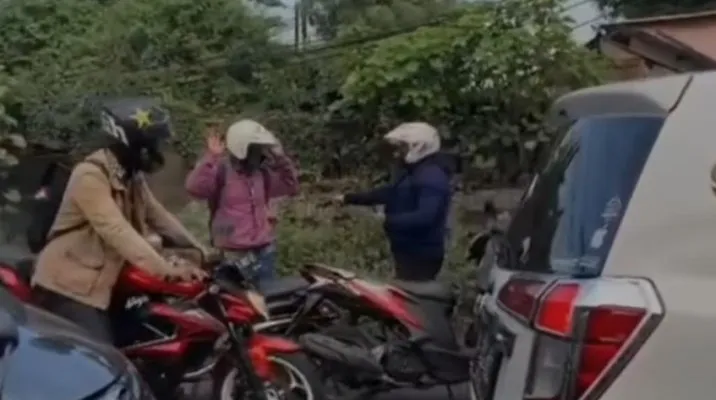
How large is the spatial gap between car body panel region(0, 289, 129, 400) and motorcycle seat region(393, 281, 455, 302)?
2706 millimetres

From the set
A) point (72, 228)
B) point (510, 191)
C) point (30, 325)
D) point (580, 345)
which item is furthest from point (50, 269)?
point (510, 191)

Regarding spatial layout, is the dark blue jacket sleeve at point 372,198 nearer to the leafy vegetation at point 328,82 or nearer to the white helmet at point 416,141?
the white helmet at point 416,141

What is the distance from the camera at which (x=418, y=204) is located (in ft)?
→ 26.8

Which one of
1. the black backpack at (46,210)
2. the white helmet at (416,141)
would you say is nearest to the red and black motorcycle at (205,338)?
the black backpack at (46,210)

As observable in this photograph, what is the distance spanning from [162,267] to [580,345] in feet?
9.62

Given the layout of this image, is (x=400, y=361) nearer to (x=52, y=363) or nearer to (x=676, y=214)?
(x=52, y=363)

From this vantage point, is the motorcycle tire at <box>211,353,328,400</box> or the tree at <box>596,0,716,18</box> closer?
the motorcycle tire at <box>211,353,328,400</box>

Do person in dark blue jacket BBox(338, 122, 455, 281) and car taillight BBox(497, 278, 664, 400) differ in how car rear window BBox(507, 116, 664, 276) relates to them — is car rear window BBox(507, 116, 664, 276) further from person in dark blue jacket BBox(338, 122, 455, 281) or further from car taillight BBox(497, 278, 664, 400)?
person in dark blue jacket BBox(338, 122, 455, 281)

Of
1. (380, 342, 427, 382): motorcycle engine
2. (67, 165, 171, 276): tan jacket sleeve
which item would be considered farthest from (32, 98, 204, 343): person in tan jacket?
(380, 342, 427, 382): motorcycle engine

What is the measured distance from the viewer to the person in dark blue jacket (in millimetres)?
8109

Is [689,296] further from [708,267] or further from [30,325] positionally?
[30,325]

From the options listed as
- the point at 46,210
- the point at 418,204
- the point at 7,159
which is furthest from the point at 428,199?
the point at 7,159

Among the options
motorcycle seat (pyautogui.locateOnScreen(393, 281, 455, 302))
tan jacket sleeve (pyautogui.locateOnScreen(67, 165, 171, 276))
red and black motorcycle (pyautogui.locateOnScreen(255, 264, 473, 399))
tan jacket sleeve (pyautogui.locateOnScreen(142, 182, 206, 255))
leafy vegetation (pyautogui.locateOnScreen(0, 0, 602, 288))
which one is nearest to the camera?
tan jacket sleeve (pyautogui.locateOnScreen(67, 165, 171, 276))

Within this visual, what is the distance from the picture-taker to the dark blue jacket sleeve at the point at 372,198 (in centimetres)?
854
